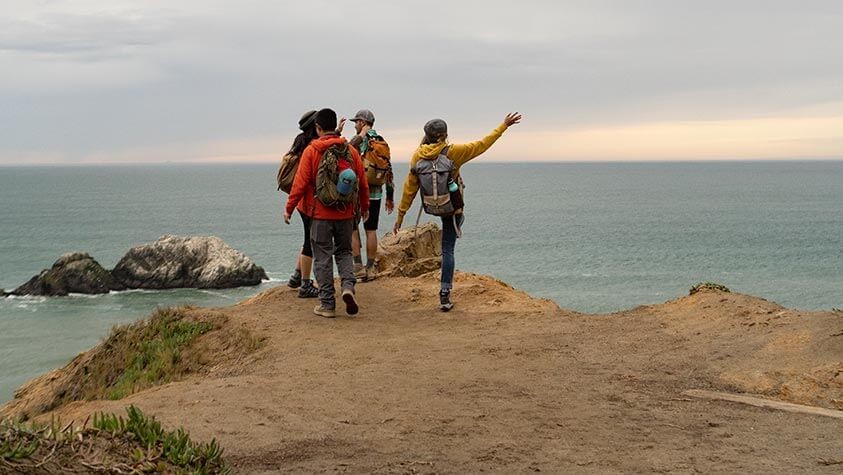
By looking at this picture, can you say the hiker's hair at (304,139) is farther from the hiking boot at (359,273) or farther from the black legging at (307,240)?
the hiking boot at (359,273)

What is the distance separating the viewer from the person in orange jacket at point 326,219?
383 inches

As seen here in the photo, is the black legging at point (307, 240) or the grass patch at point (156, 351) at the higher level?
the black legging at point (307, 240)

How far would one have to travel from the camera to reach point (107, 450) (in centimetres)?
452

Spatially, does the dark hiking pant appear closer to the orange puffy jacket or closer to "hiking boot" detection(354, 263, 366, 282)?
the orange puffy jacket

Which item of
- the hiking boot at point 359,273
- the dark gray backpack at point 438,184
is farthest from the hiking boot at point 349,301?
the hiking boot at point 359,273

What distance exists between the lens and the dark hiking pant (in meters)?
9.87

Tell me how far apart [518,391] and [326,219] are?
3764mm

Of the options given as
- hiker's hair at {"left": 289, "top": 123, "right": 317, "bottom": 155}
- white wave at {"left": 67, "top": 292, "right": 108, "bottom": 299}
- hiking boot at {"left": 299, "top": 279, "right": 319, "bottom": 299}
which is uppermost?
hiker's hair at {"left": 289, "top": 123, "right": 317, "bottom": 155}

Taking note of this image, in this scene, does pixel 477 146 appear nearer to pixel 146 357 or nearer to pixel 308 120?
pixel 308 120

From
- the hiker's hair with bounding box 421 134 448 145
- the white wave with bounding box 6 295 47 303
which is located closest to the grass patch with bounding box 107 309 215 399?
the hiker's hair with bounding box 421 134 448 145

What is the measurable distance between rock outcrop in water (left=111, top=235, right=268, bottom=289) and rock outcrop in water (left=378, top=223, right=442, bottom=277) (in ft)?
98.8

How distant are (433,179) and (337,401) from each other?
3899 mm

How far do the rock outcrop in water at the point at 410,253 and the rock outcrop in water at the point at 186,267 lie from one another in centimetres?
3013

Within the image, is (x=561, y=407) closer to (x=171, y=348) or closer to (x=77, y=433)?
(x=77, y=433)
